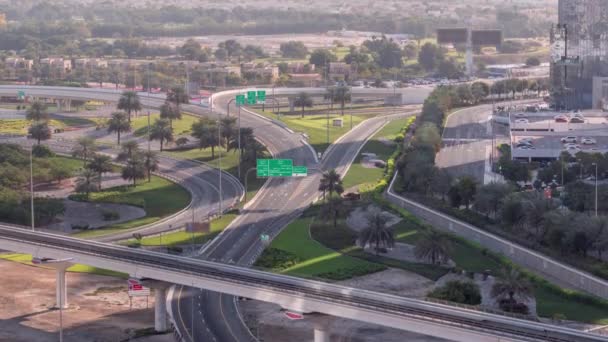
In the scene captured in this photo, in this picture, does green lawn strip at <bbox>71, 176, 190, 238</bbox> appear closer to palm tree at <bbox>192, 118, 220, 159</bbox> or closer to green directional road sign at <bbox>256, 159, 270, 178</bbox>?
green directional road sign at <bbox>256, 159, 270, 178</bbox>

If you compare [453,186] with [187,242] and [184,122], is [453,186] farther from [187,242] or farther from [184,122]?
[184,122]

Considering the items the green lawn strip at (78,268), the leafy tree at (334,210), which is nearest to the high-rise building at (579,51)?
the leafy tree at (334,210)

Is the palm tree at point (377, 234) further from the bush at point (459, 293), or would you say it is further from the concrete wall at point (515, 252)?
the bush at point (459, 293)

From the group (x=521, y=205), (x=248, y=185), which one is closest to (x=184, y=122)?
(x=248, y=185)

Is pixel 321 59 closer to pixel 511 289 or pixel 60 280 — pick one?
pixel 60 280

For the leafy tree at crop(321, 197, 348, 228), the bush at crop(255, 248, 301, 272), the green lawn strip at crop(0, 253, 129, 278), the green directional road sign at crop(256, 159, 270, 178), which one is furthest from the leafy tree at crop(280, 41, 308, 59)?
the bush at crop(255, 248, 301, 272)
